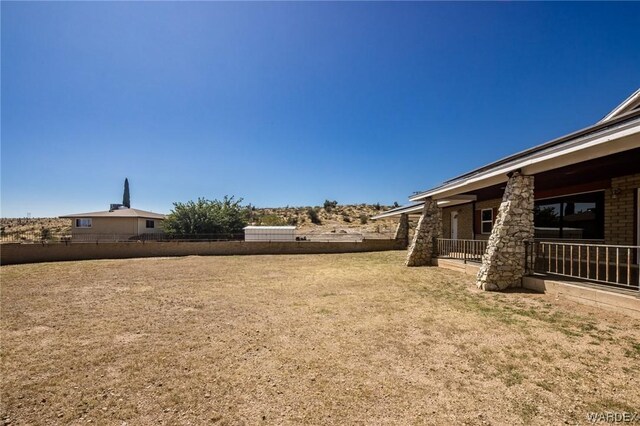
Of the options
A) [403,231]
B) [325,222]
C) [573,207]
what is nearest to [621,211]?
[573,207]

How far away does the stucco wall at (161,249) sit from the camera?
17578 mm

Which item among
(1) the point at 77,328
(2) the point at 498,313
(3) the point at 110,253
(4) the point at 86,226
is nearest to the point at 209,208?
(3) the point at 110,253

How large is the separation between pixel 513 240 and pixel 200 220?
23.1m

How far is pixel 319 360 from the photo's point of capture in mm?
4004

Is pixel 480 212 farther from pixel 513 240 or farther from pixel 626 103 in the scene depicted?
pixel 513 240

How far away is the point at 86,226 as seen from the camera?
85.6 ft

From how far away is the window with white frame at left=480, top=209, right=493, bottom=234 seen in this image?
571 inches

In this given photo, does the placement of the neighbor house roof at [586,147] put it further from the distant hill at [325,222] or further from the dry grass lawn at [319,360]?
the distant hill at [325,222]

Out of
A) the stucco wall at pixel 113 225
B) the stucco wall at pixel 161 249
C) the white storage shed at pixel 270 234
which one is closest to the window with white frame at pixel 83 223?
the stucco wall at pixel 113 225

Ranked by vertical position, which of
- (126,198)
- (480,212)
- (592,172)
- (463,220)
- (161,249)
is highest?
(126,198)

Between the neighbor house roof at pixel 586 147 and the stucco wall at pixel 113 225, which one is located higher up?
the neighbor house roof at pixel 586 147

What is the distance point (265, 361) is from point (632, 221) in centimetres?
1081

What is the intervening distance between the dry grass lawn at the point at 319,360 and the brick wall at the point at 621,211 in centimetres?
443

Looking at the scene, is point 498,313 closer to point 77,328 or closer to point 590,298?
point 590,298
